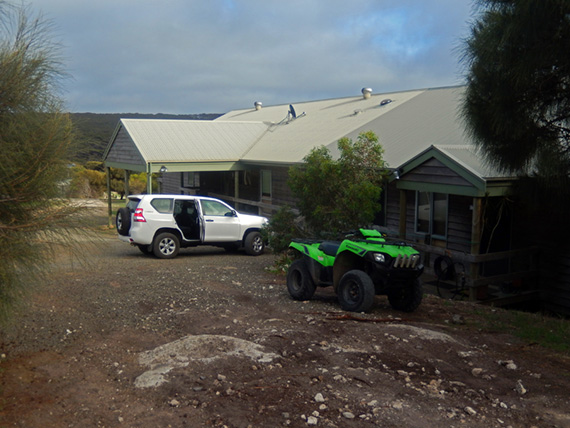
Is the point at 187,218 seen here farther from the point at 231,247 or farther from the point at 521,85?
the point at 521,85

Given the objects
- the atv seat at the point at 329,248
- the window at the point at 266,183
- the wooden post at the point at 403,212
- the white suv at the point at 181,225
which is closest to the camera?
the atv seat at the point at 329,248

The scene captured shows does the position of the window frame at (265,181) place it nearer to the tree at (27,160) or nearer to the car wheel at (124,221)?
the car wheel at (124,221)

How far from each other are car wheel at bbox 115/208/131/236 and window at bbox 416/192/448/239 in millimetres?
7615

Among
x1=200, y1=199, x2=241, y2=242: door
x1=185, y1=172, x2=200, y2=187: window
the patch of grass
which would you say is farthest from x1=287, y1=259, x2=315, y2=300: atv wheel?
x1=185, y1=172, x2=200, y2=187: window

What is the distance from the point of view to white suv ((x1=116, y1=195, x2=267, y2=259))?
49.3 ft

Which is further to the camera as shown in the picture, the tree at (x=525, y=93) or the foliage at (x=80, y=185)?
the tree at (x=525, y=93)

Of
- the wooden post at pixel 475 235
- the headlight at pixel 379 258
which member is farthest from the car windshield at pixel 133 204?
the wooden post at pixel 475 235

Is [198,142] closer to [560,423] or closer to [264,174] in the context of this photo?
[264,174]

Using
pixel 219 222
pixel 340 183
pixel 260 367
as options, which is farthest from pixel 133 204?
pixel 260 367

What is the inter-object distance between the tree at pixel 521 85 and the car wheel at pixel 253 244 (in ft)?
28.3

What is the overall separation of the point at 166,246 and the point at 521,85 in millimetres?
10264

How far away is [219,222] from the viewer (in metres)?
15.8

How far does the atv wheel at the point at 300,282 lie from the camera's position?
9.85m

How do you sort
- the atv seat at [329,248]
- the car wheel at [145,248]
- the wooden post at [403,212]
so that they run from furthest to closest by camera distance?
the car wheel at [145,248], the wooden post at [403,212], the atv seat at [329,248]
